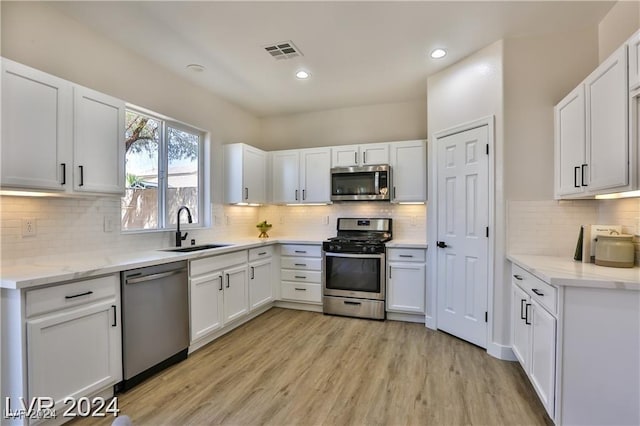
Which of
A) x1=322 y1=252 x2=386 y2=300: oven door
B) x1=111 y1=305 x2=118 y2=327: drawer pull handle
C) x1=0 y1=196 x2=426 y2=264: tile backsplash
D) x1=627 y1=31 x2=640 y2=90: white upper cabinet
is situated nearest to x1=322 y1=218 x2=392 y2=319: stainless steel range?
x1=322 y1=252 x2=386 y2=300: oven door

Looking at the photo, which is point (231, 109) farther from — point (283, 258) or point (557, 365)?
point (557, 365)

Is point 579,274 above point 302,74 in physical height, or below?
below

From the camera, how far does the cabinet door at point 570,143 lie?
221 centimetres

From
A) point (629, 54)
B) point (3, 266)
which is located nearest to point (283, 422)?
point (3, 266)

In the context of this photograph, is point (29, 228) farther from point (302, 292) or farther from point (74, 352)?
point (302, 292)

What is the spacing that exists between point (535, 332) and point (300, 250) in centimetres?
267

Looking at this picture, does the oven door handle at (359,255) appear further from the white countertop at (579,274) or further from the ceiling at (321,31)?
the ceiling at (321,31)

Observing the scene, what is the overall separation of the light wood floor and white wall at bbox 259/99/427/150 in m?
2.65

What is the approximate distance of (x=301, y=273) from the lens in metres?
4.10

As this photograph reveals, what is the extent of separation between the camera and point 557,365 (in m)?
1.72

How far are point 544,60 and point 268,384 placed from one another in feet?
11.4

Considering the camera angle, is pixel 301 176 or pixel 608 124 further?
pixel 301 176

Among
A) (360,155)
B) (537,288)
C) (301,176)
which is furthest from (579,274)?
(301,176)

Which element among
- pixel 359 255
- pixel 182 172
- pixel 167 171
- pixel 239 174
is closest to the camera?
pixel 167 171
